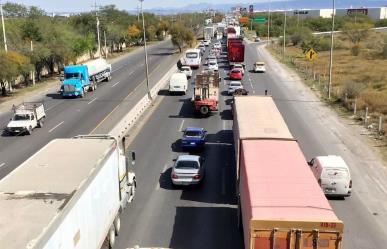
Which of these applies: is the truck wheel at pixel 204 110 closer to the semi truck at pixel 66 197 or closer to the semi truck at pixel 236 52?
the semi truck at pixel 66 197

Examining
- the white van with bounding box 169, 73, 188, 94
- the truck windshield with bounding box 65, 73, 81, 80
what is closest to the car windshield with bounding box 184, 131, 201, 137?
the white van with bounding box 169, 73, 188, 94

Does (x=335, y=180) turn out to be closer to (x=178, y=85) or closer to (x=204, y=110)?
(x=204, y=110)

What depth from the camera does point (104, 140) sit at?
1769 centimetres

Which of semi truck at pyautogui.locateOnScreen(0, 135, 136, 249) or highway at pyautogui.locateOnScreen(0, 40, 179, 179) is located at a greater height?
semi truck at pyautogui.locateOnScreen(0, 135, 136, 249)

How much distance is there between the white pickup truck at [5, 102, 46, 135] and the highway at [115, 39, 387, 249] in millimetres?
7971

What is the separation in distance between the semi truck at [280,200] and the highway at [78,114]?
15.0m

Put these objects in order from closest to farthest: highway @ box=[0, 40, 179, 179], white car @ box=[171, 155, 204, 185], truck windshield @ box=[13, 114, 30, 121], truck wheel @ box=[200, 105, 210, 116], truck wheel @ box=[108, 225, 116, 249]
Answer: truck wheel @ box=[108, 225, 116, 249], white car @ box=[171, 155, 204, 185], highway @ box=[0, 40, 179, 179], truck windshield @ box=[13, 114, 30, 121], truck wheel @ box=[200, 105, 210, 116]

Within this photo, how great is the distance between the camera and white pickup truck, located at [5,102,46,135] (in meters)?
34.9

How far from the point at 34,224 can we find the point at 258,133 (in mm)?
13306

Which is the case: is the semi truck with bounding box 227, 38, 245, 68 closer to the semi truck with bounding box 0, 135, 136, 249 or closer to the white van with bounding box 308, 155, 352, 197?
the white van with bounding box 308, 155, 352, 197

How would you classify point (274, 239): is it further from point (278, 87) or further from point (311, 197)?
point (278, 87)

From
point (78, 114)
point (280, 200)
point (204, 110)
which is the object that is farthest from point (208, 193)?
point (78, 114)

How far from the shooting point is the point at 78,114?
42.7 meters

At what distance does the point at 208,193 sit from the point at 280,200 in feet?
28.5
